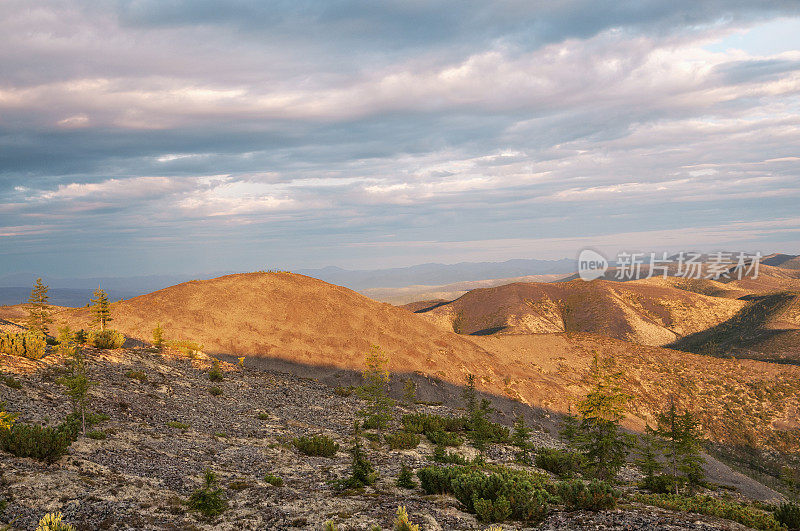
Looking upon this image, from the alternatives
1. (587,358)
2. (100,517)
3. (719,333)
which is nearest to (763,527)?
(100,517)

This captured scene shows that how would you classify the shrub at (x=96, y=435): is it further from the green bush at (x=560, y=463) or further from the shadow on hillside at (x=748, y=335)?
the shadow on hillside at (x=748, y=335)

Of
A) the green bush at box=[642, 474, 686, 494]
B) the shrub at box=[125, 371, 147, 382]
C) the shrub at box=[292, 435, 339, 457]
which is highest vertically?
the shrub at box=[125, 371, 147, 382]

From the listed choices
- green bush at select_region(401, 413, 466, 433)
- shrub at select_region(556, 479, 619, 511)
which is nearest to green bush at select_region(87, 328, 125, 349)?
green bush at select_region(401, 413, 466, 433)

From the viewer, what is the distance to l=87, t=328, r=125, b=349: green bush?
3197 cm

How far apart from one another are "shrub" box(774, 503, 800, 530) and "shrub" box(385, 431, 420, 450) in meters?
17.3

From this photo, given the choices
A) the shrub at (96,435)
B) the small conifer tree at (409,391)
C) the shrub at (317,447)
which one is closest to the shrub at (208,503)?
the shrub at (96,435)

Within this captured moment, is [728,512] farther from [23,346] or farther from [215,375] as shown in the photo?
[23,346]

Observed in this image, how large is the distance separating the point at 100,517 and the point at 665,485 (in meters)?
25.0

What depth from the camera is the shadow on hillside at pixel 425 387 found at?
148 ft

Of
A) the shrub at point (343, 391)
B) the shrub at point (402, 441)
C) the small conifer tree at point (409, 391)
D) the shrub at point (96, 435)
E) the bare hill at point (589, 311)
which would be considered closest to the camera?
the shrub at point (96, 435)

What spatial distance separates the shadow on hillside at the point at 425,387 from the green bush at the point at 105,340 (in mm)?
11461

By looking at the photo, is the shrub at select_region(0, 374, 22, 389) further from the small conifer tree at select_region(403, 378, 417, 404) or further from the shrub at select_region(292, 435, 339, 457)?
the small conifer tree at select_region(403, 378, 417, 404)

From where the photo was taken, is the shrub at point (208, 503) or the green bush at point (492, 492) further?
the shrub at point (208, 503)

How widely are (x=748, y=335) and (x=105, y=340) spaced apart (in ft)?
465
